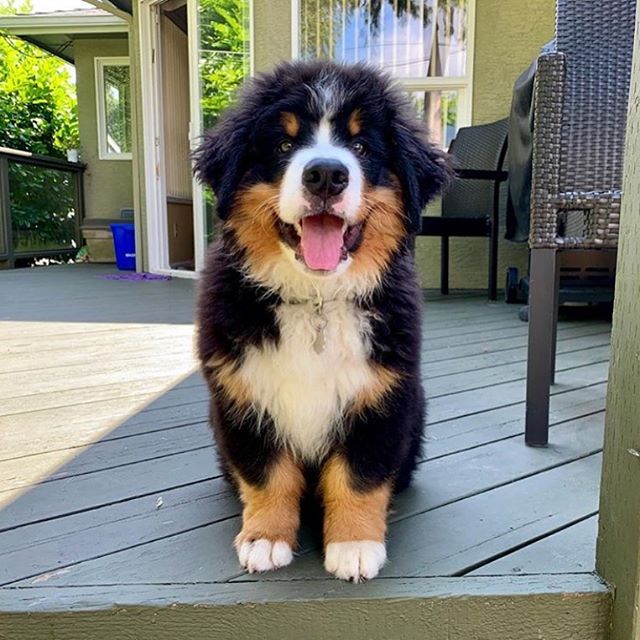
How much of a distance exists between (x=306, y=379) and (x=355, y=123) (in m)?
0.68

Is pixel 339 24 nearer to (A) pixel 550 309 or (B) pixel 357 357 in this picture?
(A) pixel 550 309

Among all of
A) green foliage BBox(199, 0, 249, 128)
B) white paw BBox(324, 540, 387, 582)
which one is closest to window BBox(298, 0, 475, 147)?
green foliage BBox(199, 0, 249, 128)

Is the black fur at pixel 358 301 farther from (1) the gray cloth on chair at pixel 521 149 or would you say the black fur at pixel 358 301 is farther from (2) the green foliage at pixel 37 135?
(2) the green foliage at pixel 37 135

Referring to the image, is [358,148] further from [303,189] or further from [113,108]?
[113,108]

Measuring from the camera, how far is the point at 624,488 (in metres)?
1.22

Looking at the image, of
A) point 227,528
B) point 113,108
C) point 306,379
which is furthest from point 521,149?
point 113,108

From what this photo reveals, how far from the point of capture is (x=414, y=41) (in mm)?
5895

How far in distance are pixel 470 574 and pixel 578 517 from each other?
414 millimetres

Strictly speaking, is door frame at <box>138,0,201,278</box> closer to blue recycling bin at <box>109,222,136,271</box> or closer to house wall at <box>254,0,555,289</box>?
blue recycling bin at <box>109,222,136,271</box>

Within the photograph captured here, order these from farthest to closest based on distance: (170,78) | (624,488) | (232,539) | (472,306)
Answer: (170,78)
(472,306)
(232,539)
(624,488)

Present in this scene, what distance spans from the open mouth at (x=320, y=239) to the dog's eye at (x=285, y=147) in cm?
19

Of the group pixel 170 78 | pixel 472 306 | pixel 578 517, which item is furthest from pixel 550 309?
pixel 170 78

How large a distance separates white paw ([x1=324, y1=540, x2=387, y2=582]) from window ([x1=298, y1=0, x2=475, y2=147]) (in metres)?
5.05

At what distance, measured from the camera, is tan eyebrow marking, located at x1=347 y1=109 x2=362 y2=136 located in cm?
161
